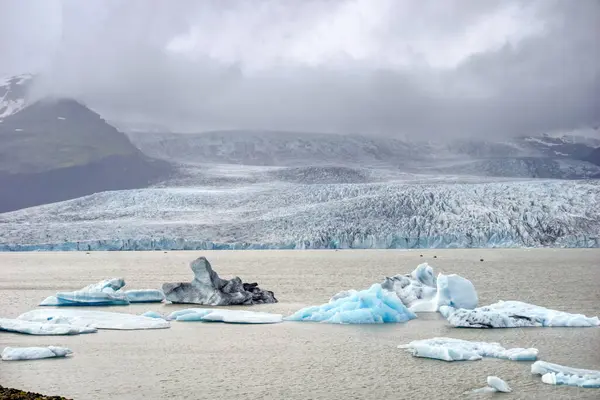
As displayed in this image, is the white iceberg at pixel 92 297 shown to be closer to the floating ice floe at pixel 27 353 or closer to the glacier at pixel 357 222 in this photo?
the floating ice floe at pixel 27 353

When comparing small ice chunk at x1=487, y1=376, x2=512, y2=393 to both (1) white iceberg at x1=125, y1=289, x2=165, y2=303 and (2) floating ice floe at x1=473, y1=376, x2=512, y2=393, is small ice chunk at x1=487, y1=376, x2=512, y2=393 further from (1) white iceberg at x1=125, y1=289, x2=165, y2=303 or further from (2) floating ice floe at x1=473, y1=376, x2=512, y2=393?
(1) white iceberg at x1=125, y1=289, x2=165, y2=303

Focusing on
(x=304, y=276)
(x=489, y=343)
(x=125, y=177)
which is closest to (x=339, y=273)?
(x=304, y=276)

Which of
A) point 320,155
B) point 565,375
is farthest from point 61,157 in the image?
point 565,375

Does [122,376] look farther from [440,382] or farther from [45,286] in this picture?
[45,286]

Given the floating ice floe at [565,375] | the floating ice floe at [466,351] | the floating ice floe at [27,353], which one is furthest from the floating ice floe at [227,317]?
the floating ice floe at [565,375]

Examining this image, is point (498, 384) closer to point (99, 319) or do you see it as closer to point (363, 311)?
point (363, 311)

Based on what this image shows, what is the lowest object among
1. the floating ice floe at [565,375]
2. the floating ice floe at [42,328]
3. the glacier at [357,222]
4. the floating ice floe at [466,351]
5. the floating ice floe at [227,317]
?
the floating ice floe at [565,375]
